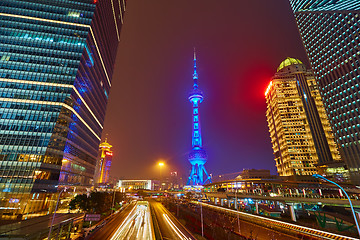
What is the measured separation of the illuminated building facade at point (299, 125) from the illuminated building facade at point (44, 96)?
125417 millimetres

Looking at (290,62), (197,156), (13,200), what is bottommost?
(13,200)

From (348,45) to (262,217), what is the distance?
10963cm

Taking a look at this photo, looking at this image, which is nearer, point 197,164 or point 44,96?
point 44,96

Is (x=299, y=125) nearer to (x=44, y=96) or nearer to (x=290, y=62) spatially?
(x=290, y=62)

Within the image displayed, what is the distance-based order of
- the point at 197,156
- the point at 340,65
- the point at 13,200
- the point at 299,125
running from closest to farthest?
1. the point at 13,200
2. the point at 340,65
3. the point at 299,125
4. the point at 197,156

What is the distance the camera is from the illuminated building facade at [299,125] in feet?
377

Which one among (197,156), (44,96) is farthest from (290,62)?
(44,96)

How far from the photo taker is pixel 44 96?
76938 mm

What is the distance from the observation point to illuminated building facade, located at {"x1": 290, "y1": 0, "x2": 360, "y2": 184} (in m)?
91.1

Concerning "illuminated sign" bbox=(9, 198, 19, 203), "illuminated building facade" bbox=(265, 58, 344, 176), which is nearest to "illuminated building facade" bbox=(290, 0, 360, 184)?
"illuminated building facade" bbox=(265, 58, 344, 176)

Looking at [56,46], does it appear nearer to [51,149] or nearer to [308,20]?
[51,149]

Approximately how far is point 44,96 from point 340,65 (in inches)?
5851

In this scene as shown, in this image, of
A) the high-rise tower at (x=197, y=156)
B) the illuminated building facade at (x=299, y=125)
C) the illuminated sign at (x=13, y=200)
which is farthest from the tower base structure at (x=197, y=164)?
the illuminated sign at (x=13, y=200)

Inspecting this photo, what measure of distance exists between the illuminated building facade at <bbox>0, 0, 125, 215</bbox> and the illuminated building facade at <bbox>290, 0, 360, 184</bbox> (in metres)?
132
